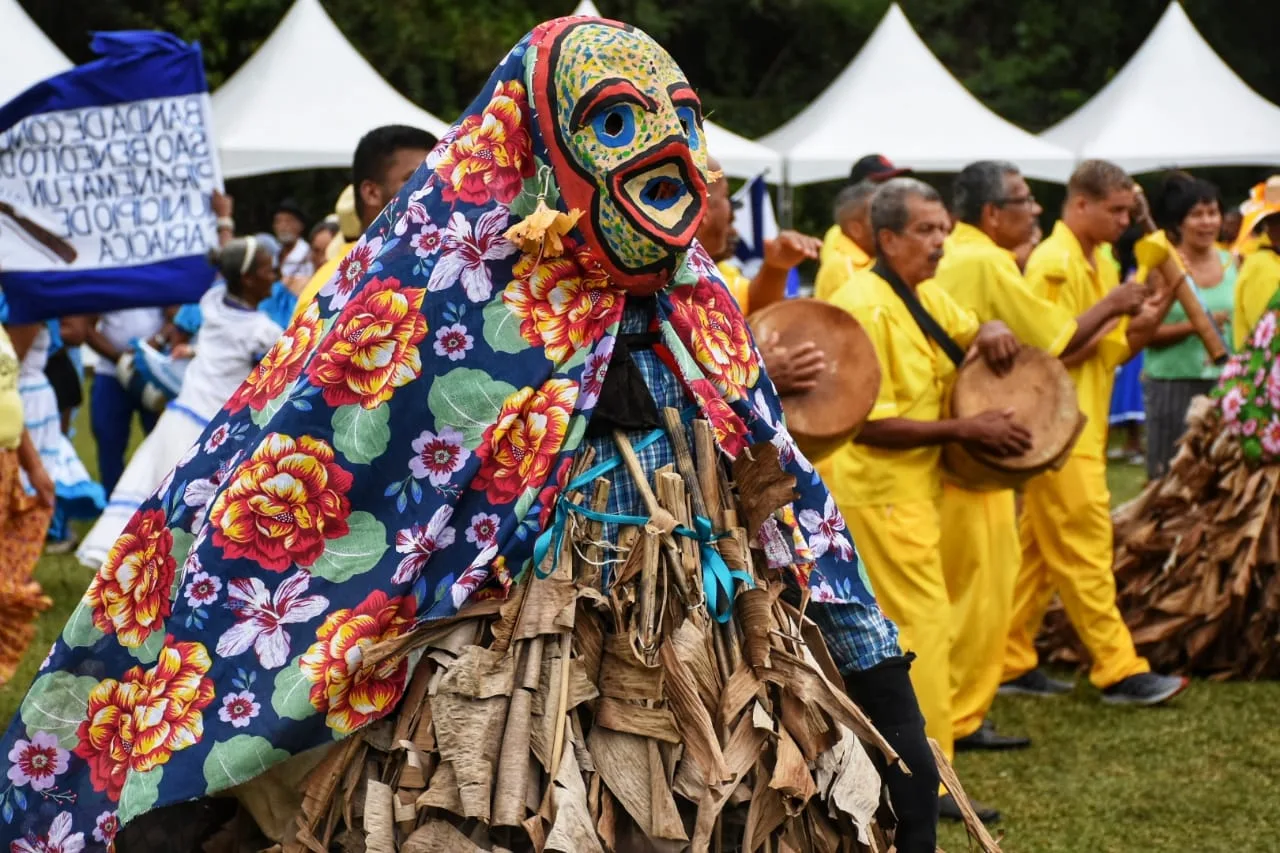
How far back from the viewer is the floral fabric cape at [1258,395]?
25.3 feet

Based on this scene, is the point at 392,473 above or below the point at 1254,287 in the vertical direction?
above

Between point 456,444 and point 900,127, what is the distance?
52.9 feet

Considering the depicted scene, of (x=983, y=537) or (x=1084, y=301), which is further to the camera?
(x=1084, y=301)

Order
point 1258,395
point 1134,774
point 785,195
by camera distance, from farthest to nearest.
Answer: point 785,195, point 1258,395, point 1134,774

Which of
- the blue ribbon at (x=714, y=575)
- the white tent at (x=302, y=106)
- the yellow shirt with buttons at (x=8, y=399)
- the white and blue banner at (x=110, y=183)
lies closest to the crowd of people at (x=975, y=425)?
the blue ribbon at (x=714, y=575)

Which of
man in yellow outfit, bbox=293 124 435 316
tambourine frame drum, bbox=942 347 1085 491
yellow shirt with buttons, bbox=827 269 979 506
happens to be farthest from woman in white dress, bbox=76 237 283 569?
tambourine frame drum, bbox=942 347 1085 491

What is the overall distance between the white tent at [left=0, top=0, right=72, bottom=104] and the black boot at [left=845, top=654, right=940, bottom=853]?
35.1 feet

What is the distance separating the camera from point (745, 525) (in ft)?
10.3

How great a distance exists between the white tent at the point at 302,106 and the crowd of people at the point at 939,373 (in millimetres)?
4890

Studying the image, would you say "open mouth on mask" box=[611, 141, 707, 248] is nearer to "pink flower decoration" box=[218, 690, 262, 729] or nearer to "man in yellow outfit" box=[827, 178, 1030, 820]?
"pink flower decoration" box=[218, 690, 262, 729]

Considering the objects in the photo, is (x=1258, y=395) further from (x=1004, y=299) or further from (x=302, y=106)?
(x=302, y=106)

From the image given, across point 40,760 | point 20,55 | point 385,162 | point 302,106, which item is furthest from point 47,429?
point 40,760

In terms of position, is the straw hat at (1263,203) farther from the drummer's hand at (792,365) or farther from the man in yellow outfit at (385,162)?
the man in yellow outfit at (385,162)

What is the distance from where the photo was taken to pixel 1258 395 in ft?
25.6
